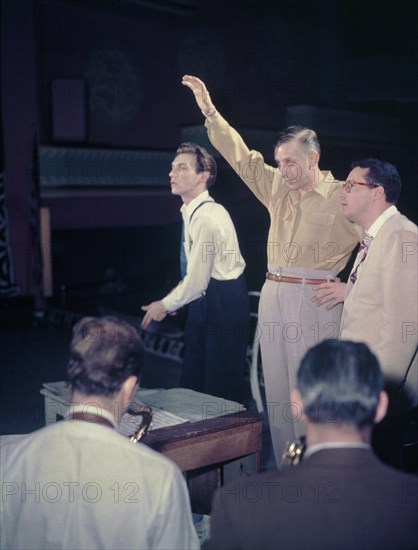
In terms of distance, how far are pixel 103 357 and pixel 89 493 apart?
267mm

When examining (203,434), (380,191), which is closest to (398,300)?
(380,191)

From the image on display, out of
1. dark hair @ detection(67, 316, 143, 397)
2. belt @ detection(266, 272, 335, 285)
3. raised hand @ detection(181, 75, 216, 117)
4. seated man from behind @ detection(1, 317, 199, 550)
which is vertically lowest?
seated man from behind @ detection(1, 317, 199, 550)

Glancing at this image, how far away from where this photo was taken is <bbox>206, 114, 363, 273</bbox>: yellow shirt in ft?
8.64

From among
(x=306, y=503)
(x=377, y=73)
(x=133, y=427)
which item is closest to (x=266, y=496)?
(x=306, y=503)

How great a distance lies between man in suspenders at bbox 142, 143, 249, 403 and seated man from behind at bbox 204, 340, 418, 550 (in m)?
1.68

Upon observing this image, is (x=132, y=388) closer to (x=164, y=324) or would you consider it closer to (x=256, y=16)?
(x=164, y=324)

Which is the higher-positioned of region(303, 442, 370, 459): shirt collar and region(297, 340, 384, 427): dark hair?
region(297, 340, 384, 427): dark hair

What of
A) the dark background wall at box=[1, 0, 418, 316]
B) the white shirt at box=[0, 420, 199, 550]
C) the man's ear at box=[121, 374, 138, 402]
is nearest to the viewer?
the white shirt at box=[0, 420, 199, 550]

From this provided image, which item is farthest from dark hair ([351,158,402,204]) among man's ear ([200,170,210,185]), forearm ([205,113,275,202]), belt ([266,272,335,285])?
man's ear ([200,170,210,185])

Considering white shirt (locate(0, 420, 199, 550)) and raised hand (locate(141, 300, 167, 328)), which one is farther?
raised hand (locate(141, 300, 167, 328))

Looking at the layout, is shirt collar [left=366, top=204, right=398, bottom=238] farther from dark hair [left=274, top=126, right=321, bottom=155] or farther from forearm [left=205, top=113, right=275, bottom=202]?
forearm [left=205, top=113, right=275, bottom=202]

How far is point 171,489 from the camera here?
1.26m

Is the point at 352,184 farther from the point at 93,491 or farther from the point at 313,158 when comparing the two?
the point at 93,491

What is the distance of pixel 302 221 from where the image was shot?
2670 mm
